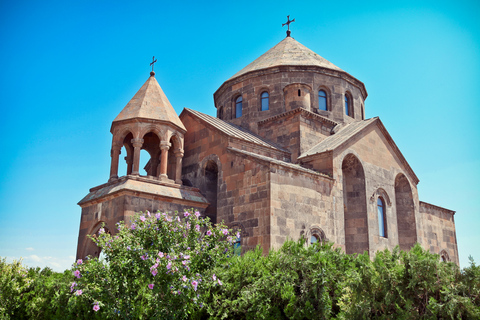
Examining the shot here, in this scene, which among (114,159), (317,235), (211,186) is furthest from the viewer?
(211,186)

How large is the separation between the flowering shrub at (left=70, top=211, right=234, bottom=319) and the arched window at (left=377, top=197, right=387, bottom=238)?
9.50 m

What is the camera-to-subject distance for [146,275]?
727 centimetres

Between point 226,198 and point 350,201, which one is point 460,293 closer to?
point 226,198

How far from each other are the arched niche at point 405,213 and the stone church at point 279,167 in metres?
0.04

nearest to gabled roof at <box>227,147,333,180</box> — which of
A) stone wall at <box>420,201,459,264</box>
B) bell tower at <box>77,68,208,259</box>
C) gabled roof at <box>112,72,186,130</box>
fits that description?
bell tower at <box>77,68,208,259</box>

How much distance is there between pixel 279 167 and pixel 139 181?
4.40 metres

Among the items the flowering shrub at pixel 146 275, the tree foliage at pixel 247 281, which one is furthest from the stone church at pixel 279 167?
the flowering shrub at pixel 146 275

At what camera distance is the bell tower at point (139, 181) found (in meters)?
13.0

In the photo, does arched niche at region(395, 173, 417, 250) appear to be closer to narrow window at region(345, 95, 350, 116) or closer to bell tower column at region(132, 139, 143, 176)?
narrow window at region(345, 95, 350, 116)

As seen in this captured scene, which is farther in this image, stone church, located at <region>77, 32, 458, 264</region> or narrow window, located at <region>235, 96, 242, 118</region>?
narrow window, located at <region>235, 96, 242, 118</region>

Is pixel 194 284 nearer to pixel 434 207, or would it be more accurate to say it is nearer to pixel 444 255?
pixel 434 207

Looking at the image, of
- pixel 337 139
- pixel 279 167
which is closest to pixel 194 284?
pixel 279 167

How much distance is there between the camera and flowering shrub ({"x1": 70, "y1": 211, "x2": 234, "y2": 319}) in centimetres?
722

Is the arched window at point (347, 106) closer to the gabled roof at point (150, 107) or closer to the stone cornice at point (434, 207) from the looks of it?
the stone cornice at point (434, 207)
